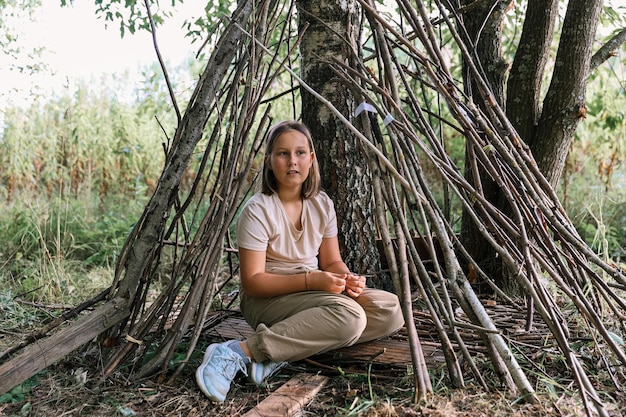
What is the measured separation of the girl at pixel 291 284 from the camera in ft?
7.06

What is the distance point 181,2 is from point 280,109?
2.16 m

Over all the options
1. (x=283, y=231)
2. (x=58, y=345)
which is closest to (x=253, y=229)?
(x=283, y=231)

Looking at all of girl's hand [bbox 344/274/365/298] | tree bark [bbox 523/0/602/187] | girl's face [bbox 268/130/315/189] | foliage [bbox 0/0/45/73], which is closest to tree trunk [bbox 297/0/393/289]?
girl's face [bbox 268/130/315/189]

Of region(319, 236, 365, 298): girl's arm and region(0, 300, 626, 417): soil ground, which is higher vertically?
region(319, 236, 365, 298): girl's arm

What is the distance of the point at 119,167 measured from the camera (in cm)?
588

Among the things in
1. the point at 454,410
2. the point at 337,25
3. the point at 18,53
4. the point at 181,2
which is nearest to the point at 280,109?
the point at 181,2

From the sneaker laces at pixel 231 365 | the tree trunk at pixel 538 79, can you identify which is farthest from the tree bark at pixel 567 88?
the sneaker laces at pixel 231 365

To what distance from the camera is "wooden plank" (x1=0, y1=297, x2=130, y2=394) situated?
78.1 inches

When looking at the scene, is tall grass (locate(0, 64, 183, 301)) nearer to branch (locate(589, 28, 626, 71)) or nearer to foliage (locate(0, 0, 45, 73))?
foliage (locate(0, 0, 45, 73))

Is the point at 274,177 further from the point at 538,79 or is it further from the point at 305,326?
the point at 538,79

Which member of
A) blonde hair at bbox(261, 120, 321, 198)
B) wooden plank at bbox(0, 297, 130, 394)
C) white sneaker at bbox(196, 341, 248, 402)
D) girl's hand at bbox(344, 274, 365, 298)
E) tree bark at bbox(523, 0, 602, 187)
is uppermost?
tree bark at bbox(523, 0, 602, 187)

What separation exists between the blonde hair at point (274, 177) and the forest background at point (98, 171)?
1.83 m

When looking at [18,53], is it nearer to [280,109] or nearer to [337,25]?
[280,109]

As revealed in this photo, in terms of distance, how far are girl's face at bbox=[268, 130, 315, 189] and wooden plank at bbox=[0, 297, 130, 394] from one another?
0.81 m
